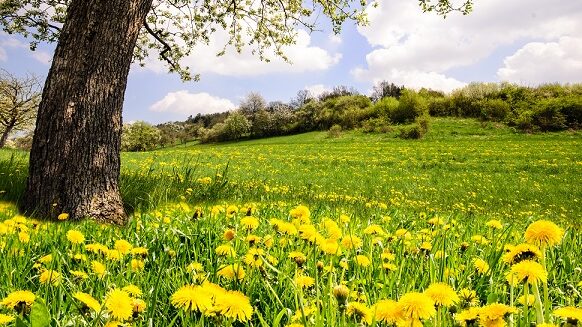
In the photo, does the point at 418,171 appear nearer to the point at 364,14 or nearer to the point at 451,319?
the point at 364,14

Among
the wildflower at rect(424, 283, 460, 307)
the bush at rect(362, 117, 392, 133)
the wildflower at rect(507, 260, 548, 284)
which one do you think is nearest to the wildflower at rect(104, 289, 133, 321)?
the wildflower at rect(424, 283, 460, 307)

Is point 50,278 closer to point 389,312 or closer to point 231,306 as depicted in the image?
point 231,306

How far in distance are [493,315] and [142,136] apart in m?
104

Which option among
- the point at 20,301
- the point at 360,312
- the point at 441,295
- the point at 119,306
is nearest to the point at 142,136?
the point at 20,301

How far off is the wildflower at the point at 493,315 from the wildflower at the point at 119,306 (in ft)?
3.25

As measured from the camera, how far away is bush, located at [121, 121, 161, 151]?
9588cm

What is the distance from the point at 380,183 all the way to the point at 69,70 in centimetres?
1332

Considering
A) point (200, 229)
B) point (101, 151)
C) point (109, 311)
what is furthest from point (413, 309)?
point (101, 151)

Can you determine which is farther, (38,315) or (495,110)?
(495,110)

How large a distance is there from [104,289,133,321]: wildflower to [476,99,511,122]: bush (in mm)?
52506

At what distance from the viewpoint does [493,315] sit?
1046 millimetres

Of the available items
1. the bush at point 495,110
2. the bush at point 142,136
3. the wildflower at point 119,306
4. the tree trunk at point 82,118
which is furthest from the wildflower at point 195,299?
the bush at point 142,136

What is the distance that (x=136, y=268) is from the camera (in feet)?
6.98

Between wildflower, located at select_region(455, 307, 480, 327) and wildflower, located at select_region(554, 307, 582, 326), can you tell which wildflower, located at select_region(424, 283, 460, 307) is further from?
wildflower, located at select_region(554, 307, 582, 326)
